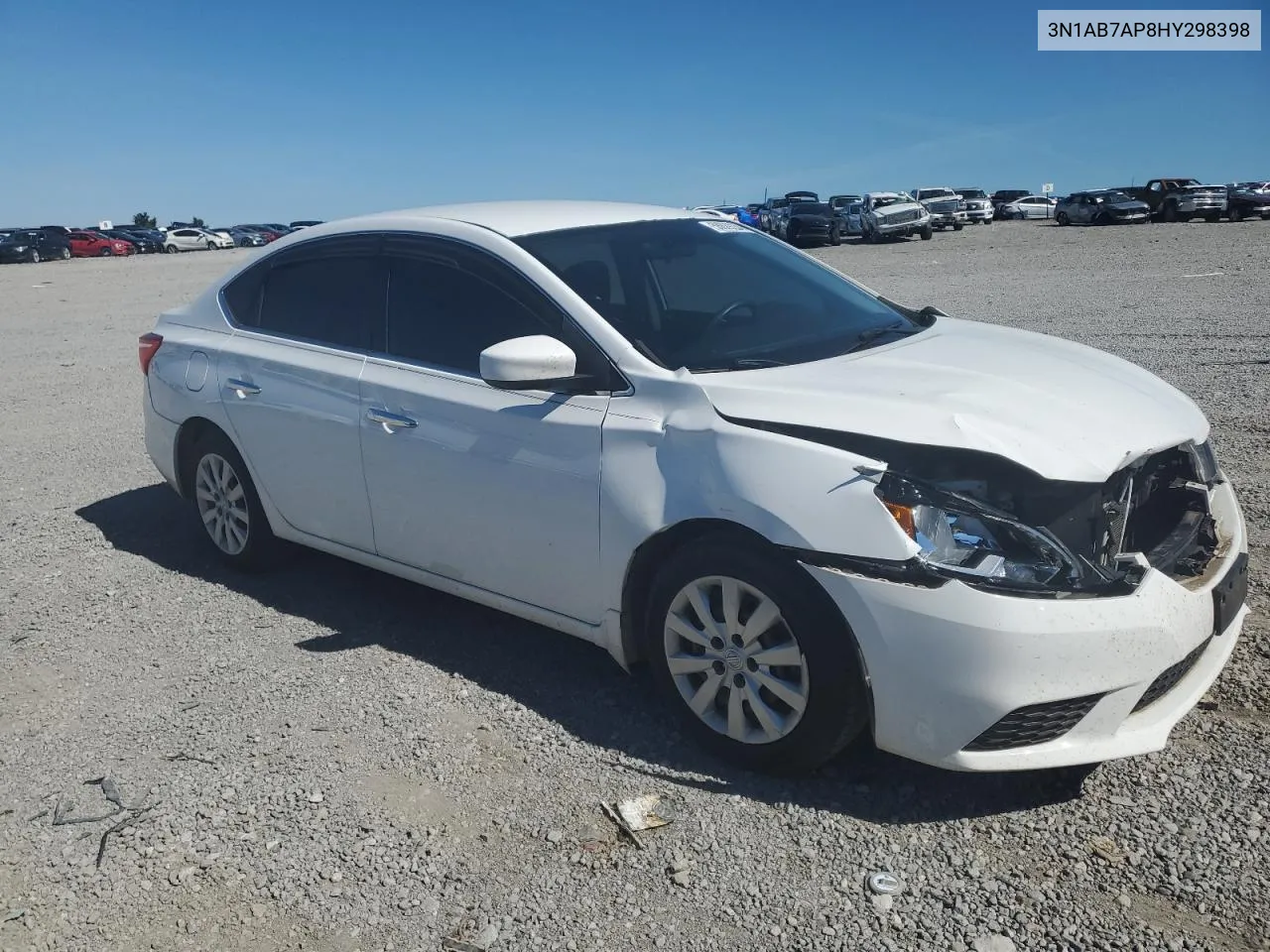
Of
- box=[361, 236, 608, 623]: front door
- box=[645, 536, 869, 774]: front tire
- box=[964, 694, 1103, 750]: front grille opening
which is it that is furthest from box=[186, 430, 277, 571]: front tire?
box=[964, 694, 1103, 750]: front grille opening

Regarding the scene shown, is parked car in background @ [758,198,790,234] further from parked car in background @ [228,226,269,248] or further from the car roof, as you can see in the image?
parked car in background @ [228,226,269,248]

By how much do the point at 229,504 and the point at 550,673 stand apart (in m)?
2.05

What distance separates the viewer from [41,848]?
10.8 ft

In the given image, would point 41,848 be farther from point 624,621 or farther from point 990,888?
point 990,888

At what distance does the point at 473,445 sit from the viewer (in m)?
4.00

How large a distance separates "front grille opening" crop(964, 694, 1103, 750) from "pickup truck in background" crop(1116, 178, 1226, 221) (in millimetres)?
39693

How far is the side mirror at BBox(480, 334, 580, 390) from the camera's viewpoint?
3600mm

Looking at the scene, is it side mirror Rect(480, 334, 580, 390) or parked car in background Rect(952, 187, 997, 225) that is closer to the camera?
side mirror Rect(480, 334, 580, 390)

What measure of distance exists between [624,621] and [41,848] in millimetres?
1869

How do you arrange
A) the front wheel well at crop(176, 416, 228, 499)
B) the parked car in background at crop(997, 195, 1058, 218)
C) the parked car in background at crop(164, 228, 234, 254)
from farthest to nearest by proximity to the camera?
the parked car in background at crop(164, 228, 234, 254)
the parked car in background at crop(997, 195, 1058, 218)
the front wheel well at crop(176, 416, 228, 499)

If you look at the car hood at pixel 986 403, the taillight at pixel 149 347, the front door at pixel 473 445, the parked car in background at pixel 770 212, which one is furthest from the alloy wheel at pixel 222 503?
the parked car in background at pixel 770 212

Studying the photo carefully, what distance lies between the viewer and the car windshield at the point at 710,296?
382 cm

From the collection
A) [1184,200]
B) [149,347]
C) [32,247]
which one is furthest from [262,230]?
[149,347]

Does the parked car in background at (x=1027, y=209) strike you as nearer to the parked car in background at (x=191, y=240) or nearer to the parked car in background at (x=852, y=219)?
the parked car in background at (x=852, y=219)
